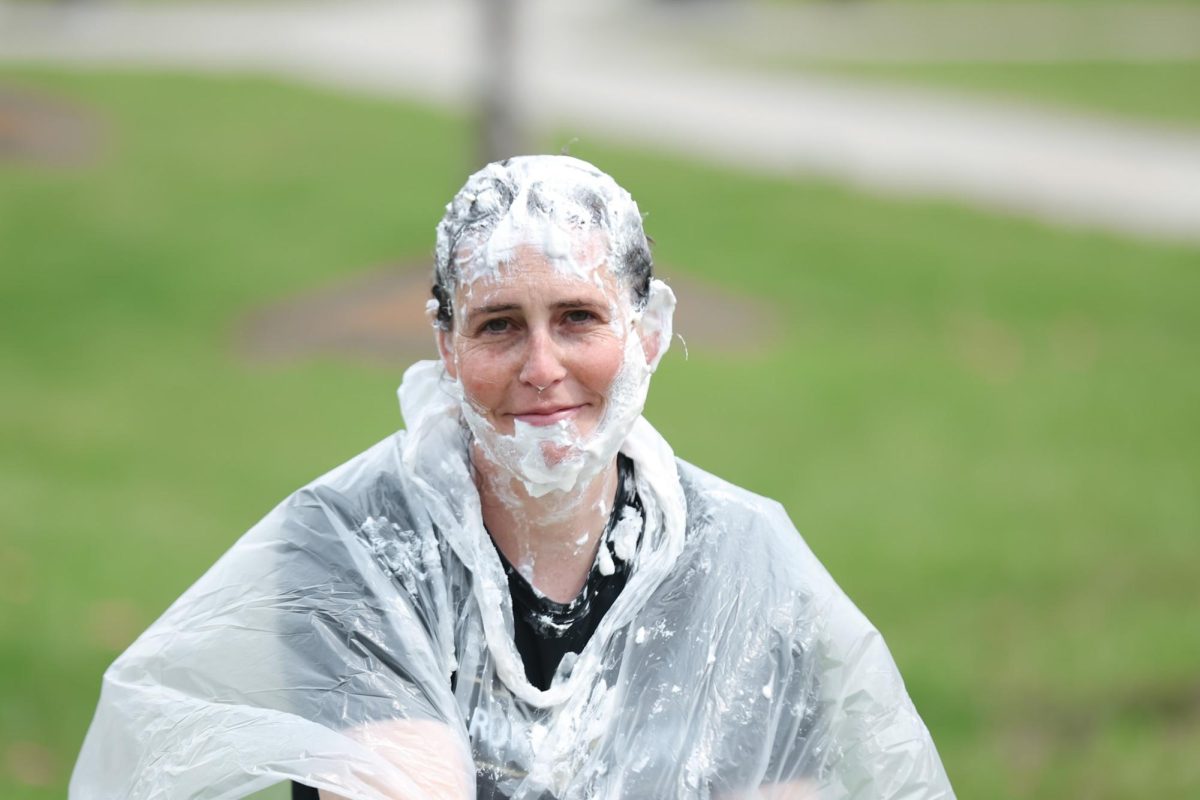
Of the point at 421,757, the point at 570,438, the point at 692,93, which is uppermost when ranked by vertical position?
the point at 692,93

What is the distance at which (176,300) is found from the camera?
1119 centimetres

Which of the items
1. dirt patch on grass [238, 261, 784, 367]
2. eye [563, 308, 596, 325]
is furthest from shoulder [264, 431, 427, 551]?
dirt patch on grass [238, 261, 784, 367]

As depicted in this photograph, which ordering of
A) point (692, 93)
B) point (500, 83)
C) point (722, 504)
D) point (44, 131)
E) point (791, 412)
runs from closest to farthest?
1. point (722, 504)
2. point (791, 412)
3. point (500, 83)
4. point (44, 131)
5. point (692, 93)

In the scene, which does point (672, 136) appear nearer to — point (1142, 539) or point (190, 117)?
point (190, 117)

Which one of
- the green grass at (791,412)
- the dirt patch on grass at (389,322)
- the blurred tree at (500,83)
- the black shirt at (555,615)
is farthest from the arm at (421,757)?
the blurred tree at (500,83)

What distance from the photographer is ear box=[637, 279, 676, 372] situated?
10.1 ft

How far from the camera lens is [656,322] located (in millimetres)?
3119

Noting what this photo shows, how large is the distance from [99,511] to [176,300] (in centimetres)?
342

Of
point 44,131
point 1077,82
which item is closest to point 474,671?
point 44,131

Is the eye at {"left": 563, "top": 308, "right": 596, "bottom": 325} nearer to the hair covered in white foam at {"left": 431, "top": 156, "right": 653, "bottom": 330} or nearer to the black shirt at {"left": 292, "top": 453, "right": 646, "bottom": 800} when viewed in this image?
the hair covered in white foam at {"left": 431, "top": 156, "right": 653, "bottom": 330}

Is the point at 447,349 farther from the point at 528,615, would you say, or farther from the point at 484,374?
the point at 528,615

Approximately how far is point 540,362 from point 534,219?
219mm

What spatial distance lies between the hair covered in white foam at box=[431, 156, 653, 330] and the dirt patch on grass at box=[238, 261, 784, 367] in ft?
22.8

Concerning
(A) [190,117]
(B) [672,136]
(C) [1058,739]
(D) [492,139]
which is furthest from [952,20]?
(C) [1058,739]
